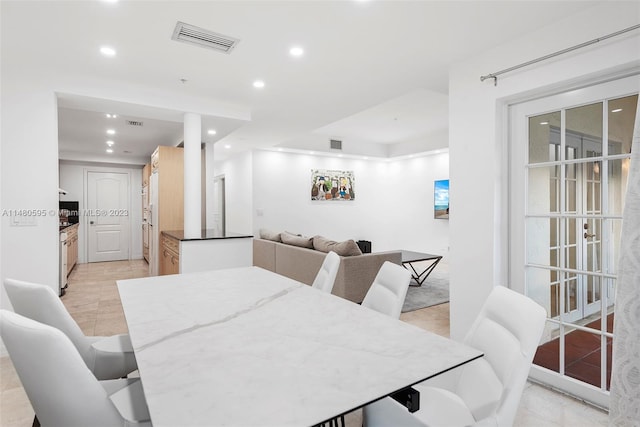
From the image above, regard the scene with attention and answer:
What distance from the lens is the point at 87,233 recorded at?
314 inches

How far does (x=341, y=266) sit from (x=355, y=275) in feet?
0.69

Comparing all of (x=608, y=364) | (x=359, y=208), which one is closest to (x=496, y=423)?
(x=608, y=364)

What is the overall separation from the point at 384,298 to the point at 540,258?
1.41m

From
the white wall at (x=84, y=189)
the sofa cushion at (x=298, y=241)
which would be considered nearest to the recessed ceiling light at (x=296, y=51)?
the sofa cushion at (x=298, y=241)

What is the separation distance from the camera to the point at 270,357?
1.05 metres

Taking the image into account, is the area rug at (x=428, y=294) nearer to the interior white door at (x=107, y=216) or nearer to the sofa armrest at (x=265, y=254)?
the sofa armrest at (x=265, y=254)

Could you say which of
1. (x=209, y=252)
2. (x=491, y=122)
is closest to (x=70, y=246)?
(x=209, y=252)

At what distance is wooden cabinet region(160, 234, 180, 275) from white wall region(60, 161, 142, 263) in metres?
3.82

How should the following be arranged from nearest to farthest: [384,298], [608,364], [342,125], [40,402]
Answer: [40,402], [384,298], [608,364], [342,125]

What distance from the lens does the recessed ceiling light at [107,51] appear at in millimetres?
2713

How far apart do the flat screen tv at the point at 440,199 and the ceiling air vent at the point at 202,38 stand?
5.68m

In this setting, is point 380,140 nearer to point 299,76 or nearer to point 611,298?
point 299,76

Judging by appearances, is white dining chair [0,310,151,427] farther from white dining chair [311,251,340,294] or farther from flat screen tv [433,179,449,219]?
flat screen tv [433,179,449,219]

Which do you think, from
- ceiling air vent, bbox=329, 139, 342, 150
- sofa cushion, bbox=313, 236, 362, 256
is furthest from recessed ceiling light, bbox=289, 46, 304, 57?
ceiling air vent, bbox=329, 139, 342, 150
